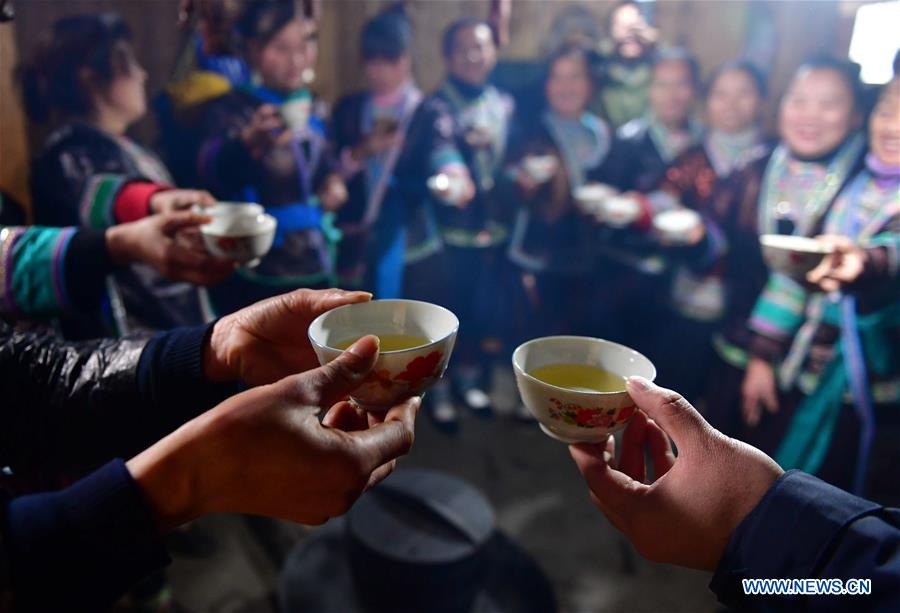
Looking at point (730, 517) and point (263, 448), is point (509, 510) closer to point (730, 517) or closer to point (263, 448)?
point (730, 517)

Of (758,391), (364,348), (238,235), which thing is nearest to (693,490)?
(364,348)

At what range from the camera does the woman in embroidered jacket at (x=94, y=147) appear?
220cm

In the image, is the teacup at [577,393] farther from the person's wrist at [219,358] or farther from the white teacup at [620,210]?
the white teacup at [620,210]

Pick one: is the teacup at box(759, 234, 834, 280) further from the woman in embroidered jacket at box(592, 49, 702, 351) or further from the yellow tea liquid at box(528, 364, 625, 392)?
the yellow tea liquid at box(528, 364, 625, 392)

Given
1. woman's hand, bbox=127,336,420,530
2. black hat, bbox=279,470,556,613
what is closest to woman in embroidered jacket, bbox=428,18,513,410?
black hat, bbox=279,470,556,613

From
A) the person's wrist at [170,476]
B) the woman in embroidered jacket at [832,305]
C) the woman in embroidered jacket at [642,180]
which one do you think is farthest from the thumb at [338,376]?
the woman in embroidered jacket at [642,180]

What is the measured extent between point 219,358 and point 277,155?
1.90m

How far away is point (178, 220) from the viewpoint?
5.79 feet

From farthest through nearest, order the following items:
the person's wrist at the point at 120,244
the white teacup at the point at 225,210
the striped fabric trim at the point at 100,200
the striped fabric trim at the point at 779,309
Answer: the striped fabric trim at the point at 779,309 < the striped fabric trim at the point at 100,200 < the white teacup at the point at 225,210 < the person's wrist at the point at 120,244

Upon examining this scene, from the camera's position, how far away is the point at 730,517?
926 mm

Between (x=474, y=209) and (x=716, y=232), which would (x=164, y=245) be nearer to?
(x=474, y=209)

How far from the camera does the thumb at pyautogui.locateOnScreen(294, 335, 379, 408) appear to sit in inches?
34.6

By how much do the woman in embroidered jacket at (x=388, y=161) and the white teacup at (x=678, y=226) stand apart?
1154mm

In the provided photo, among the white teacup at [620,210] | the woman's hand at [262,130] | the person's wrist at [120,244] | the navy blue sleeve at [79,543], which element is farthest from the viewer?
the white teacup at [620,210]
